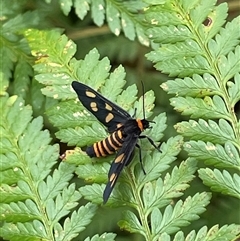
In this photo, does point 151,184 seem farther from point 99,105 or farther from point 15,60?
point 15,60

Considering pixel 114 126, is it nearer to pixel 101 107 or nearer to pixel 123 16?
pixel 101 107

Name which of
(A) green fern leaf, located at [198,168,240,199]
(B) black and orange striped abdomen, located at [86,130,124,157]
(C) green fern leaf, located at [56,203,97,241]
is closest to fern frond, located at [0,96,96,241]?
(C) green fern leaf, located at [56,203,97,241]

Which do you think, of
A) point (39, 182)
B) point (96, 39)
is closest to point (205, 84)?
point (39, 182)

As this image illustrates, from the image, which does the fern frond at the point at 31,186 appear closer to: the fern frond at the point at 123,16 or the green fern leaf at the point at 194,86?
the green fern leaf at the point at 194,86

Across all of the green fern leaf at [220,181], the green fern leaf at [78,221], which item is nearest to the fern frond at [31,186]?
the green fern leaf at [78,221]

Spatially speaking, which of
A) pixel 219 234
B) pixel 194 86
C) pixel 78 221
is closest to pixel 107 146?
pixel 78 221

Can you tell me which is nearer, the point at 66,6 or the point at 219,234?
the point at 219,234

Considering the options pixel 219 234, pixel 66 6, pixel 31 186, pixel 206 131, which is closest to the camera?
pixel 219 234
